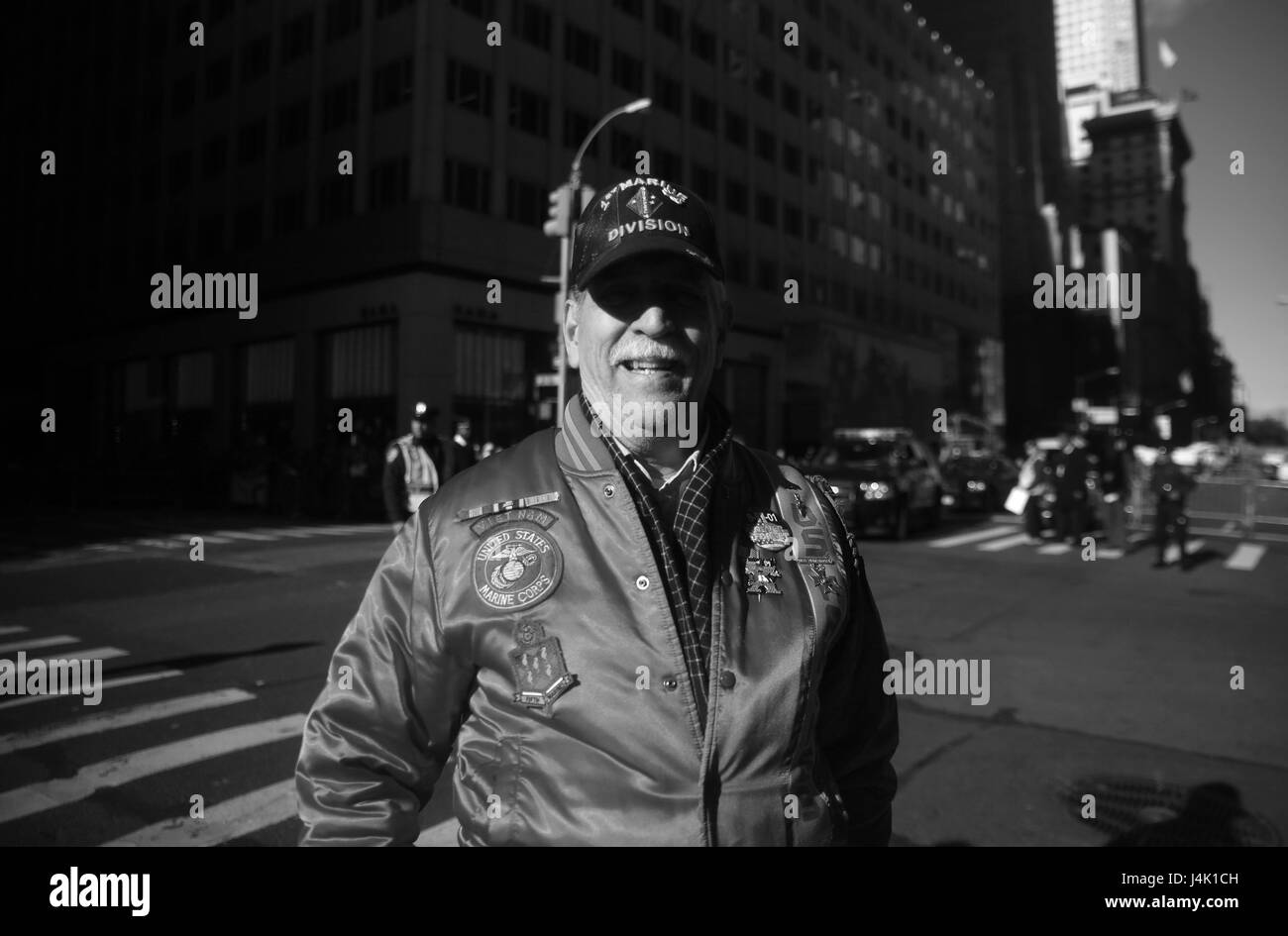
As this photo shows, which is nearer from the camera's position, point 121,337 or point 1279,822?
point 1279,822

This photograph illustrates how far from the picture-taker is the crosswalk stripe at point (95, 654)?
6609 millimetres

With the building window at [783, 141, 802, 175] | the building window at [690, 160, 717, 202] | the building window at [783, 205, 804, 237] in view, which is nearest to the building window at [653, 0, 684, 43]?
the building window at [690, 160, 717, 202]

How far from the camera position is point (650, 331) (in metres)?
1.75

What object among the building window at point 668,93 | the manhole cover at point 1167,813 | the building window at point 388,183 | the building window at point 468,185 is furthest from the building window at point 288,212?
the manhole cover at point 1167,813

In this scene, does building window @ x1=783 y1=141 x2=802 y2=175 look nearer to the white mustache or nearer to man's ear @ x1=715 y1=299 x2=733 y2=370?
man's ear @ x1=715 y1=299 x2=733 y2=370

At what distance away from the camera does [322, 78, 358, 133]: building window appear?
28141 millimetres

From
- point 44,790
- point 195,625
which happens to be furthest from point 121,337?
point 44,790

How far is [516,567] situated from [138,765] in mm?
4024

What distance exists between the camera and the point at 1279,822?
385 centimetres

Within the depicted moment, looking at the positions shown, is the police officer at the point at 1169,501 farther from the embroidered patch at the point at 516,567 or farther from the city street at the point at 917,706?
the embroidered patch at the point at 516,567

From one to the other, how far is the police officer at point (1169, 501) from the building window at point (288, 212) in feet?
91.1
